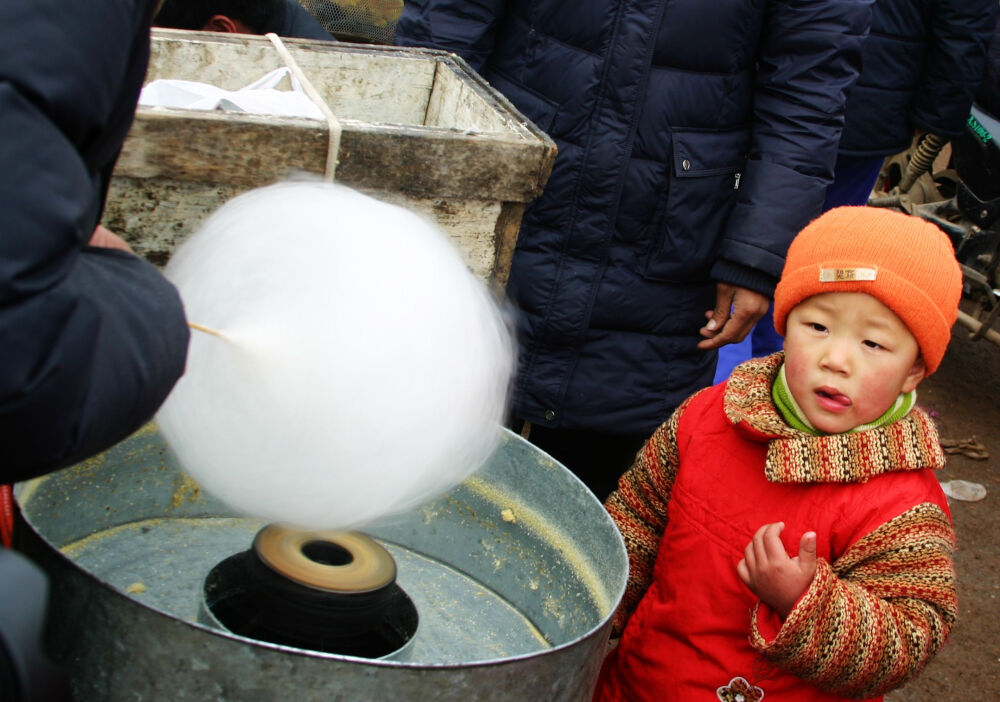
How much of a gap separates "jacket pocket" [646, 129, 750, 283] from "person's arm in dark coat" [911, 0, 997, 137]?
64.4 inches

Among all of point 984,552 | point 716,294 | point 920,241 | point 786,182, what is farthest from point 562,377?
point 984,552

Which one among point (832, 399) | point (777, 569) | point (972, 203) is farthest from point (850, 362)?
point (972, 203)

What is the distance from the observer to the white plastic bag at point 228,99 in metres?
1.83

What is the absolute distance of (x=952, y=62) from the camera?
372 cm

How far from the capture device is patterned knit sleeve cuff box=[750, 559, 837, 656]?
1.51 metres

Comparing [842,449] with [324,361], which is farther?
[842,449]

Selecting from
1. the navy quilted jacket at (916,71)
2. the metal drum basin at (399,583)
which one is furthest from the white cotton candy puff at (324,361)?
the navy quilted jacket at (916,71)

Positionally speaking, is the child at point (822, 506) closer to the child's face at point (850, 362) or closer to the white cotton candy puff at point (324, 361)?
the child's face at point (850, 362)

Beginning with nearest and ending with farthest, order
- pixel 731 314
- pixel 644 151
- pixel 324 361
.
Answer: pixel 324 361
pixel 644 151
pixel 731 314

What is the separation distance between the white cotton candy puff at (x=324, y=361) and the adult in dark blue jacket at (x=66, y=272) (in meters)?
0.19

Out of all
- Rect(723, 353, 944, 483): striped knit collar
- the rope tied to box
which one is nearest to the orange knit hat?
Rect(723, 353, 944, 483): striped knit collar

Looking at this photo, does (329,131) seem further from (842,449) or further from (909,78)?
(909,78)

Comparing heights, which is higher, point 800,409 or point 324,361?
point 324,361

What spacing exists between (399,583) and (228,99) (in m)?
0.91
